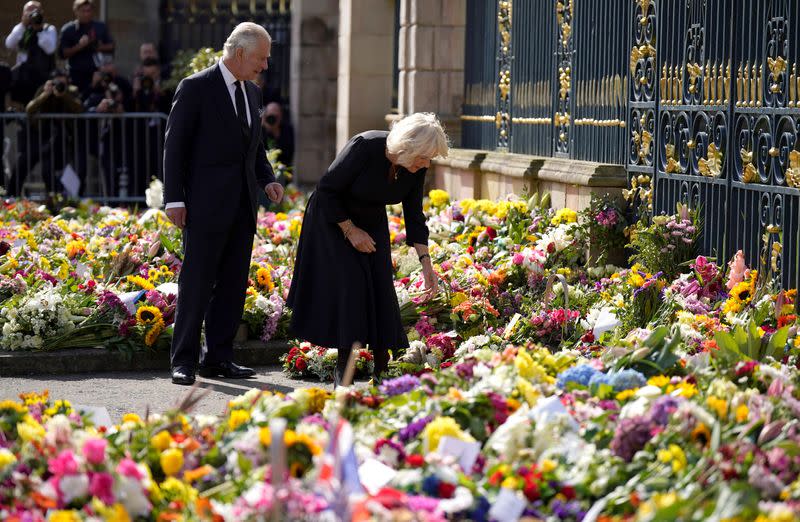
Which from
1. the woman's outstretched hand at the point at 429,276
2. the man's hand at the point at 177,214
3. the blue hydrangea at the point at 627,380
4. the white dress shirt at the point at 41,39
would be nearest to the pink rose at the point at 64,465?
the blue hydrangea at the point at 627,380

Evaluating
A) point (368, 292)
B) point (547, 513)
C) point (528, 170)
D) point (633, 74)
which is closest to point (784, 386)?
point (547, 513)

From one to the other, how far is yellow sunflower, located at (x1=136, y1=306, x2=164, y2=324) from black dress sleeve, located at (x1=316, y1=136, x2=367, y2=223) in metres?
1.74

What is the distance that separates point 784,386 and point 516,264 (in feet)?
15.1

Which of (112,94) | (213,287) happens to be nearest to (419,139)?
(213,287)

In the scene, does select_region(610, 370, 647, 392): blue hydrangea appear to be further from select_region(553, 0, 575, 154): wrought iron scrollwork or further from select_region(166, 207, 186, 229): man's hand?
select_region(553, 0, 575, 154): wrought iron scrollwork

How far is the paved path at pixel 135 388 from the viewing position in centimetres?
711

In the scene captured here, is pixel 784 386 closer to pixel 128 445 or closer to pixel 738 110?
pixel 128 445

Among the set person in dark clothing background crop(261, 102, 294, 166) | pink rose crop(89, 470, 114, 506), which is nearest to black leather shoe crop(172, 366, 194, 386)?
pink rose crop(89, 470, 114, 506)

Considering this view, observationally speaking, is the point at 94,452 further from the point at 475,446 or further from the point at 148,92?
the point at 148,92

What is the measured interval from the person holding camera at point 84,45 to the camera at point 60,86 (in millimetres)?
753

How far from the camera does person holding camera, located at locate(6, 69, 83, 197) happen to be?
15328mm

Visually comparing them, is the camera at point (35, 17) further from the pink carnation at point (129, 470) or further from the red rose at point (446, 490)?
the red rose at point (446, 490)

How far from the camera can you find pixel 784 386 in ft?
15.0

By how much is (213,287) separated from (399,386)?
3379mm
